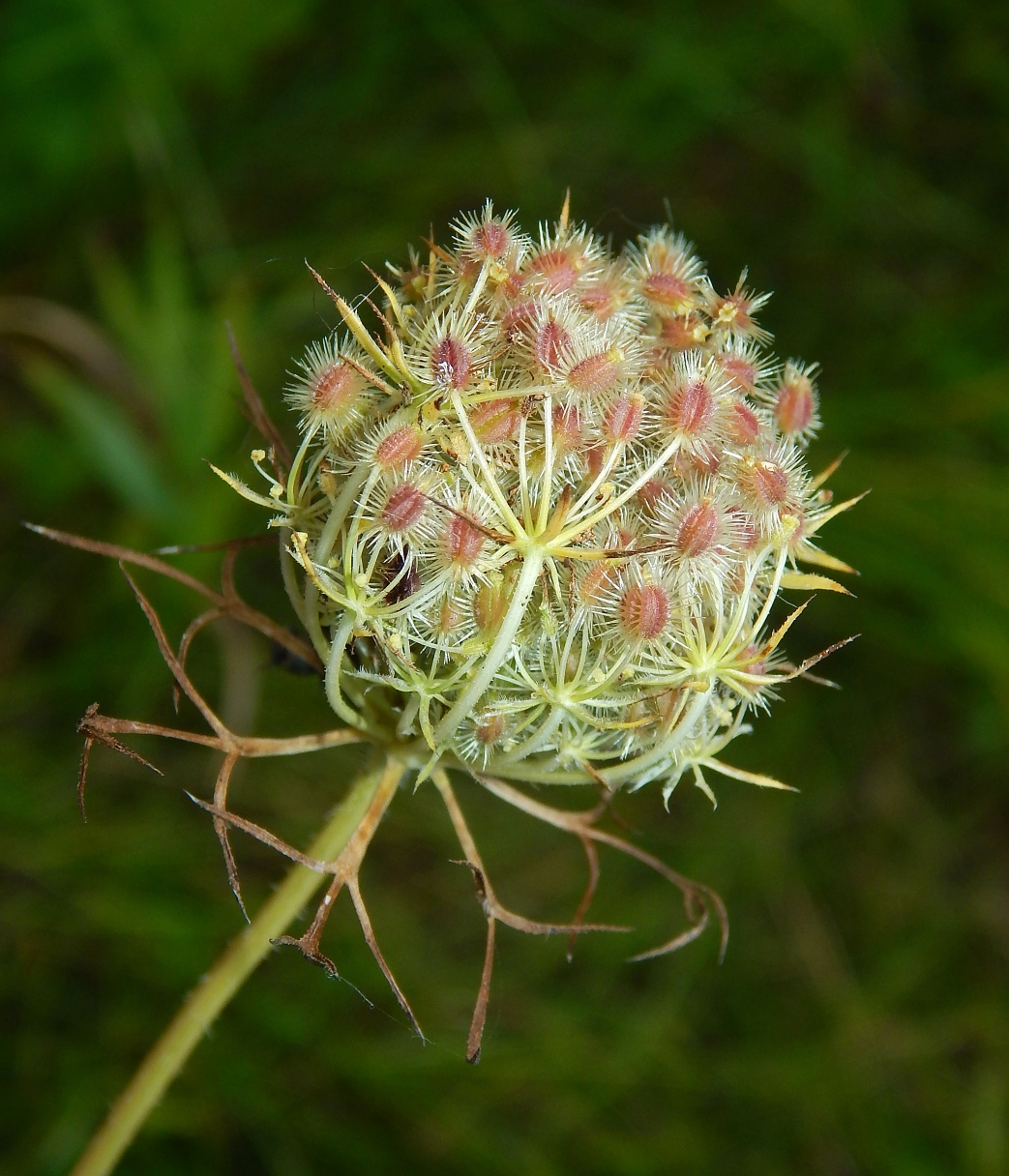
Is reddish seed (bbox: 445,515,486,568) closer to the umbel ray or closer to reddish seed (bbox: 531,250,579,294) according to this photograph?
the umbel ray

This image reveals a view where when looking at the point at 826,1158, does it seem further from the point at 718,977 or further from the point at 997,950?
the point at 997,950

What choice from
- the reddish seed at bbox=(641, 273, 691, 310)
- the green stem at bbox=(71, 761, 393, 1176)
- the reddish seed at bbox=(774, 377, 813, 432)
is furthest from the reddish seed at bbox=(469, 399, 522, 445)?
the green stem at bbox=(71, 761, 393, 1176)

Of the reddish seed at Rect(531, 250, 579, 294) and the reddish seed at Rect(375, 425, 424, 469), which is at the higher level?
the reddish seed at Rect(531, 250, 579, 294)

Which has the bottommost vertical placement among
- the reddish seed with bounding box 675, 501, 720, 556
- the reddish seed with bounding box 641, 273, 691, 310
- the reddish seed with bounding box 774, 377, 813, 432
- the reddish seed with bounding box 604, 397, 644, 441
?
the reddish seed with bounding box 675, 501, 720, 556

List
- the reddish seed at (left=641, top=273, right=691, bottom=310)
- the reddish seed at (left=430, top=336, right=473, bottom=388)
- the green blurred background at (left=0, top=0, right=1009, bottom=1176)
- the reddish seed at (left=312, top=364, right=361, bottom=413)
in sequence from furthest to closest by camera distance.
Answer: the green blurred background at (left=0, top=0, right=1009, bottom=1176)
the reddish seed at (left=641, top=273, right=691, bottom=310)
the reddish seed at (left=312, top=364, right=361, bottom=413)
the reddish seed at (left=430, top=336, right=473, bottom=388)

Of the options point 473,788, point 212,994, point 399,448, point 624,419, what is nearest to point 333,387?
point 399,448

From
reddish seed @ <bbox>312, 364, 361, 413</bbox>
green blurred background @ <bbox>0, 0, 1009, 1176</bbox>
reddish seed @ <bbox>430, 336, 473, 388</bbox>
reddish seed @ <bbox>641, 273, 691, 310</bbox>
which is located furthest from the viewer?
green blurred background @ <bbox>0, 0, 1009, 1176</bbox>

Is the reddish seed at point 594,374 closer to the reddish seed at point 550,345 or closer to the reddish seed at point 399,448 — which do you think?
the reddish seed at point 550,345

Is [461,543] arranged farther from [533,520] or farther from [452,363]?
[452,363]
